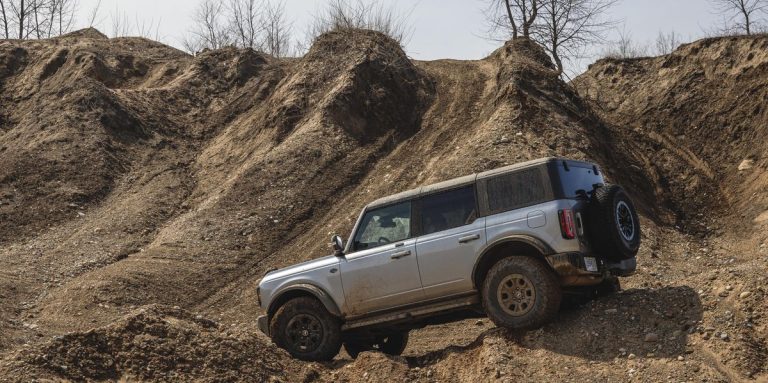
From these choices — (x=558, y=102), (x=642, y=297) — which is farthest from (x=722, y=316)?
(x=558, y=102)

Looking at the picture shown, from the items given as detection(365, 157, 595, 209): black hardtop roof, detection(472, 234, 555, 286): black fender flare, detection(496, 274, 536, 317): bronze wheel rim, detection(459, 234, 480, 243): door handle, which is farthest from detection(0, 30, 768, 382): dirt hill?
detection(365, 157, 595, 209): black hardtop roof

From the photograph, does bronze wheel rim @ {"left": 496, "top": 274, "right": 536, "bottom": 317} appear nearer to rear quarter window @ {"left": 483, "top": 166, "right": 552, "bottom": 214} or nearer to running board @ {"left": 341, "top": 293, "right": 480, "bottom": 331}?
running board @ {"left": 341, "top": 293, "right": 480, "bottom": 331}

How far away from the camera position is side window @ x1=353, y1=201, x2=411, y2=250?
32.7 ft

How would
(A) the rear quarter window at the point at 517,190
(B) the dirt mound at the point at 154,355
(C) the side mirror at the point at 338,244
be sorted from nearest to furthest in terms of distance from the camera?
1. (B) the dirt mound at the point at 154,355
2. (A) the rear quarter window at the point at 517,190
3. (C) the side mirror at the point at 338,244

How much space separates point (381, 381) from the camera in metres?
9.06

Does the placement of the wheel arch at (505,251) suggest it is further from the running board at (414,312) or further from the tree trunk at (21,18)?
the tree trunk at (21,18)

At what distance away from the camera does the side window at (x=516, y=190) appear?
918cm

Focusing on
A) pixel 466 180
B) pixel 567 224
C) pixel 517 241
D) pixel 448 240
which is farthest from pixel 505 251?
pixel 466 180

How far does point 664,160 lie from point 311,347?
44.0 feet

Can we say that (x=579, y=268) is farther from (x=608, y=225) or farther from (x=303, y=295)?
(x=303, y=295)

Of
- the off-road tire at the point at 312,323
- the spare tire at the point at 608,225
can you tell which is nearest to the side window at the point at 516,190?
the spare tire at the point at 608,225

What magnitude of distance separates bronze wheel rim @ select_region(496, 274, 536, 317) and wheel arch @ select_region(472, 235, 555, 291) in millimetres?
294

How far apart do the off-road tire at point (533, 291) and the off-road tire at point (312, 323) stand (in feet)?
6.67

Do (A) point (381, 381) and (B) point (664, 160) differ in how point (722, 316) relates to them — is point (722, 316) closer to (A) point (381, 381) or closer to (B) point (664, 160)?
(A) point (381, 381)
